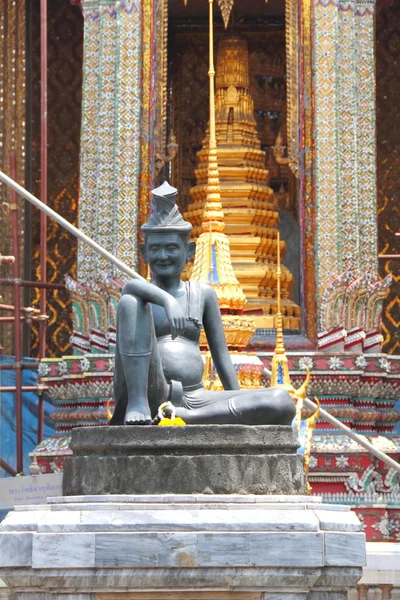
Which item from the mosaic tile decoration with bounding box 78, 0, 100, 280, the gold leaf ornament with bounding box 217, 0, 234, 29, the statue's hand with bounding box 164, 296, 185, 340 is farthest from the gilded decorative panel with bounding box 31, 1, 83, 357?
the statue's hand with bounding box 164, 296, 185, 340

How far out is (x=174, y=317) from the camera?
27.5ft

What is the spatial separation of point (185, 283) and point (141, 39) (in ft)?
19.6

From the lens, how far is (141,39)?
1454 centimetres

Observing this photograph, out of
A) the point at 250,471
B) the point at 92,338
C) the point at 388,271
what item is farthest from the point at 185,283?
the point at 388,271

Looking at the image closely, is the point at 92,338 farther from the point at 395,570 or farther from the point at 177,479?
the point at 177,479

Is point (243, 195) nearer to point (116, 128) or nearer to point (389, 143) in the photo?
point (116, 128)

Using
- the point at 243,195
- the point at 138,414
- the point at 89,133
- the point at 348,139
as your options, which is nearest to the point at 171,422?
the point at 138,414

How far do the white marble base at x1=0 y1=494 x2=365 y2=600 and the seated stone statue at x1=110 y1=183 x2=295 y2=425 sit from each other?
2.78 ft

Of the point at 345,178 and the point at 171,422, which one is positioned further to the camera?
the point at 345,178

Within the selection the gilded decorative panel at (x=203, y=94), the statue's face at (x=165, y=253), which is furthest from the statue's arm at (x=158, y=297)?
the gilded decorative panel at (x=203, y=94)

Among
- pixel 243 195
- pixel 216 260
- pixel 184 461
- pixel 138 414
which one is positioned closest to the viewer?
pixel 184 461

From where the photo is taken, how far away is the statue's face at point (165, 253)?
877 cm

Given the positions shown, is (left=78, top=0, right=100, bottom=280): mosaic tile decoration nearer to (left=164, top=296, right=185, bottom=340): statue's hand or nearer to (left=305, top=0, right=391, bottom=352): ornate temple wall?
(left=305, top=0, right=391, bottom=352): ornate temple wall

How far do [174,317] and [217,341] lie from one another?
0.71 metres
